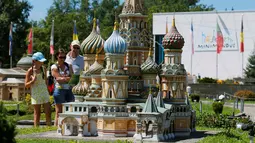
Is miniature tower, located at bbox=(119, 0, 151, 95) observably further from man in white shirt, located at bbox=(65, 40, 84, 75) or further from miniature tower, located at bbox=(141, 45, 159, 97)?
man in white shirt, located at bbox=(65, 40, 84, 75)

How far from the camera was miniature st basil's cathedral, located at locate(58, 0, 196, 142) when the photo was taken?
2089 centimetres

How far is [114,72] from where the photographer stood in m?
21.0

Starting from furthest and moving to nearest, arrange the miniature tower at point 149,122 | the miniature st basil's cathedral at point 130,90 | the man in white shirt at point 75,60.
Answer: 1. the man in white shirt at point 75,60
2. the miniature st basil's cathedral at point 130,90
3. the miniature tower at point 149,122

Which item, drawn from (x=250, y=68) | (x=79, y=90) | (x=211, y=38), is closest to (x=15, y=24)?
(x=211, y=38)

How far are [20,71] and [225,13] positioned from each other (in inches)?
1100

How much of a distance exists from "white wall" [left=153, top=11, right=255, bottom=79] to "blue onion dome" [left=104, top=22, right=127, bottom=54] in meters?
44.2

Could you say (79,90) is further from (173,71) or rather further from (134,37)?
(173,71)

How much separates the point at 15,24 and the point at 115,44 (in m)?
52.2

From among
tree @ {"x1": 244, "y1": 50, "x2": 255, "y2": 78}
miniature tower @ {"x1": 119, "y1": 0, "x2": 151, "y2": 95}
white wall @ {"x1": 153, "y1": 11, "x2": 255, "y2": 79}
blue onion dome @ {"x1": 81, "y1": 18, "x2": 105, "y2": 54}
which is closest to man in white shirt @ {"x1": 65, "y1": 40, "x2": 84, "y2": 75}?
blue onion dome @ {"x1": 81, "y1": 18, "x2": 105, "y2": 54}

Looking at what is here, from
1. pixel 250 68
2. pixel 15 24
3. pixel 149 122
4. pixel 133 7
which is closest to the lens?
pixel 149 122

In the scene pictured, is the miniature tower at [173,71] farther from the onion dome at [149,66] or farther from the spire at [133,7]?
the spire at [133,7]

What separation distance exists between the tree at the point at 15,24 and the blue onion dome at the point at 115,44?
49034 millimetres

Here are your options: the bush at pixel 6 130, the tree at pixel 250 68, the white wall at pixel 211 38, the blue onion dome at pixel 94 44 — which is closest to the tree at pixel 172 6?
the white wall at pixel 211 38

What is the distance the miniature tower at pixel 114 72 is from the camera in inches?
826
